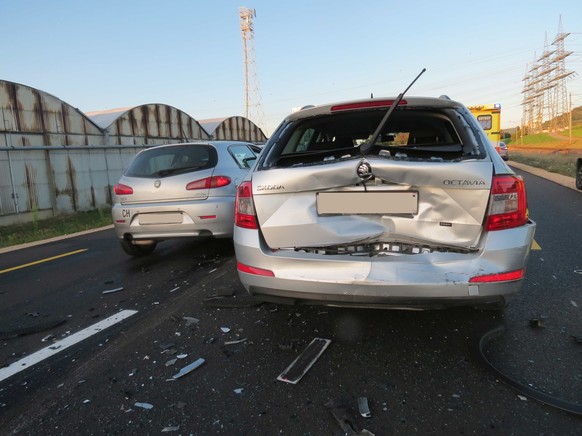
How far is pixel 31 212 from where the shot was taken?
1319 centimetres

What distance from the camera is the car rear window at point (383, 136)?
267cm

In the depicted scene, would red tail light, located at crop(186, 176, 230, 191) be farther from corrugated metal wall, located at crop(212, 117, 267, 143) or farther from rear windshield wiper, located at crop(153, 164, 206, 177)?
corrugated metal wall, located at crop(212, 117, 267, 143)

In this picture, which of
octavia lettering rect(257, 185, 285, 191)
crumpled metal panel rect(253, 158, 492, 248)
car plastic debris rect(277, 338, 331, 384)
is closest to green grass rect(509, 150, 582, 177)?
crumpled metal panel rect(253, 158, 492, 248)

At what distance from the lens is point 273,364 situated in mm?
2633

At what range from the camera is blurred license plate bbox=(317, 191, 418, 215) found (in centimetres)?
243

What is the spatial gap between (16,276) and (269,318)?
157 inches

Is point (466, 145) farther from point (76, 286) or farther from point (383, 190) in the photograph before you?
point (76, 286)

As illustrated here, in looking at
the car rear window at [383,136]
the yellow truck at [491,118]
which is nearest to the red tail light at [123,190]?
the car rear window at [383,136]

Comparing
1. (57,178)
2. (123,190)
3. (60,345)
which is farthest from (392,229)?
(57,178)

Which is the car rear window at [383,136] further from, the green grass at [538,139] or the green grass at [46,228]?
the green grass at [538,139]

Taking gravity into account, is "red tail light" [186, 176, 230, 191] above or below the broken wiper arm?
below

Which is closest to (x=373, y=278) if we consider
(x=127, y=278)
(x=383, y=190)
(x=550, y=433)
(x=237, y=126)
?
(x=383, y=190)

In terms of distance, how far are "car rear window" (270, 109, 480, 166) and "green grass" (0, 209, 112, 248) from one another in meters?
7.63

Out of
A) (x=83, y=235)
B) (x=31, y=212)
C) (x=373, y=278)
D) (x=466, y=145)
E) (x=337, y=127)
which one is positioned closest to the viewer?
(x=373, y=278)
